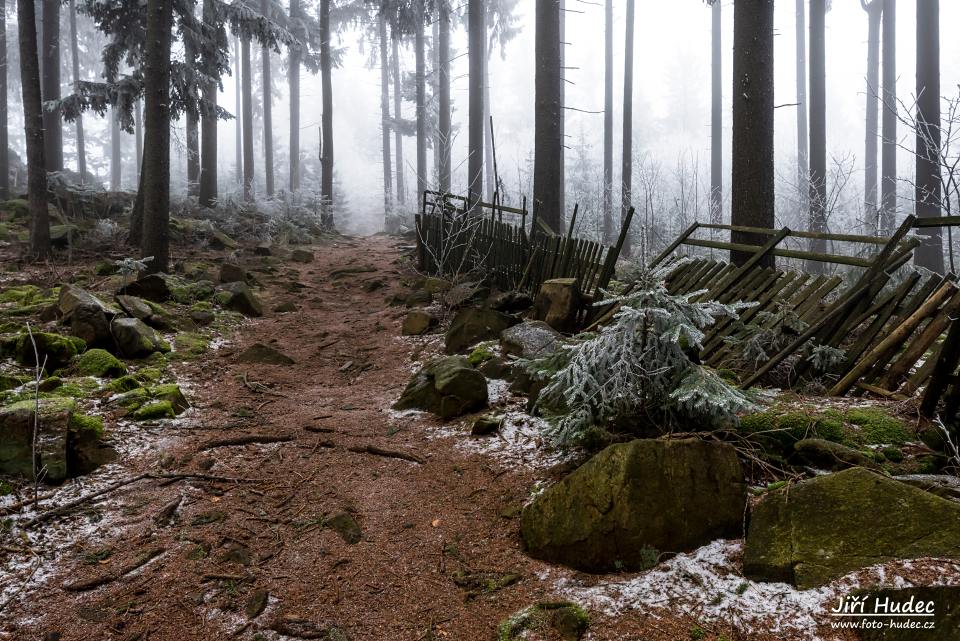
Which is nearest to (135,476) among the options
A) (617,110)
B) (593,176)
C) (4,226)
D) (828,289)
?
(828,289)

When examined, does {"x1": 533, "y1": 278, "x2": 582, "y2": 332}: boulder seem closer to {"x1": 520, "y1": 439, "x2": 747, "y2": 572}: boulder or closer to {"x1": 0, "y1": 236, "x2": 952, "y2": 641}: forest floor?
{"x1": 0, "y1": 236, "x2": 952, "y2": 641}: forest floor

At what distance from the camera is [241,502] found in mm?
3674

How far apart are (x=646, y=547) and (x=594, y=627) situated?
0.51 m

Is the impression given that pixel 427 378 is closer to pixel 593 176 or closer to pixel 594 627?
pixel 594 627

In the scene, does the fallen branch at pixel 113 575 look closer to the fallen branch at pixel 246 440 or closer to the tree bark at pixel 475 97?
the fallen branch at pixel 246 440

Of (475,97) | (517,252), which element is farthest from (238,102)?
(517,252)

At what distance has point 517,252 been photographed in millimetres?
8180

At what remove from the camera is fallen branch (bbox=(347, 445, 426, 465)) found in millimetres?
4289

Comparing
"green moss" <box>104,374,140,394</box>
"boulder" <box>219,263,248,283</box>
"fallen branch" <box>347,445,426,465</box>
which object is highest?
"boulder" <box>219,263,248,283</box>

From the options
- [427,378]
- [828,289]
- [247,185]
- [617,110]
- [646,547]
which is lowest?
[646,547]

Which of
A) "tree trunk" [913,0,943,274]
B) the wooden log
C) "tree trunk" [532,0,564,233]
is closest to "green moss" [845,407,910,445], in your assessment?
the wooden log

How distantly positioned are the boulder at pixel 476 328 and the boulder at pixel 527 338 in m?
0.64

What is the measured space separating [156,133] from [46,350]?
210 inches

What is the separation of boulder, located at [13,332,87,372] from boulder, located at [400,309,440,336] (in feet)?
12.8
